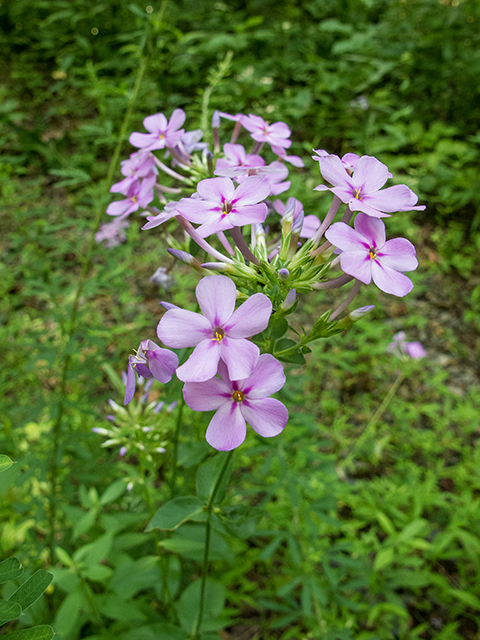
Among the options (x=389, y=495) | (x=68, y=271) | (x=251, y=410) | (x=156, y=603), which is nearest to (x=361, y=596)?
(x=389, y=495)

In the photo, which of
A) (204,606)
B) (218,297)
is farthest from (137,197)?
(204,606)

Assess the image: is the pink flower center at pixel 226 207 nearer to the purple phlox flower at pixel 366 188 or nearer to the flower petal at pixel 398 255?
the purple phlox flower at pixel 366 188

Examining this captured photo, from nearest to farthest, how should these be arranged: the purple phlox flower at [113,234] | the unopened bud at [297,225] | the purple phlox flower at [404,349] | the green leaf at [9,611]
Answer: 1. the green leaf at [9,611]
2. the unopened bud at [297,225]
3. the purple phlox flower at [113,234]
4. the purple phlox flower at [404,349]

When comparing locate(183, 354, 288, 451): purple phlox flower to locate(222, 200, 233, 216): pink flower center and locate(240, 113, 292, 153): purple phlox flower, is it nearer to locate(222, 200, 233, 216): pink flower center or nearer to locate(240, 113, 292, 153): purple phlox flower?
locate(222, 200, 233, 216): pink flower center

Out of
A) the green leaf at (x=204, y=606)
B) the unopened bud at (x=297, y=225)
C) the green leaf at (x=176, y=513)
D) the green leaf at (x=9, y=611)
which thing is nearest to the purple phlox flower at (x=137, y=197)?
the unopened bud at (x=297, y=225)

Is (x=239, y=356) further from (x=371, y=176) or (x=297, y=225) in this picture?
(x=371, y=176)

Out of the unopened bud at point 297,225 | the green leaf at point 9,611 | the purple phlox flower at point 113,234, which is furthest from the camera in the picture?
the purple phlox flower at point 113,234
